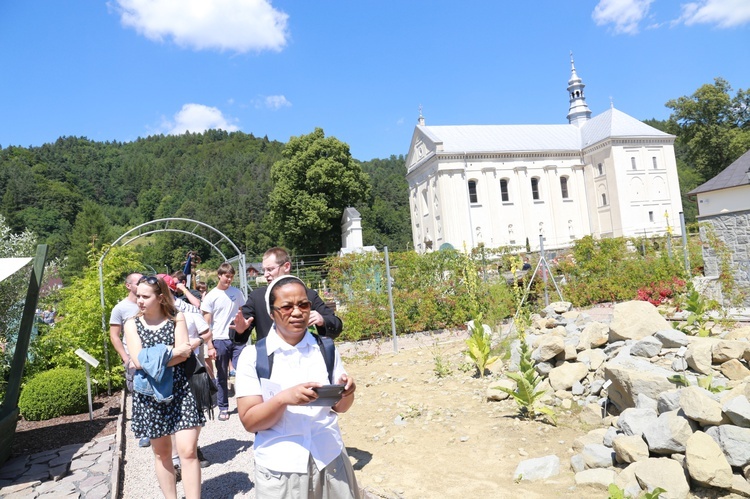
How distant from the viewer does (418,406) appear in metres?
6.64

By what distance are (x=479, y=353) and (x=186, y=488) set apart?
5061mm

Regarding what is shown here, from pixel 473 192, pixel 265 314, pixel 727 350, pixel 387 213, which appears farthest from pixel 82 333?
pixel 387 213

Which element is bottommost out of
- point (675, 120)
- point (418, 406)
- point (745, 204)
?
point (418, 406)

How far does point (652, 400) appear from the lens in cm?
468

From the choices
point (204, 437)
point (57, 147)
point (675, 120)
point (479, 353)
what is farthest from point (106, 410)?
point (57, 147)

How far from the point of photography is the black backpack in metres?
2.21

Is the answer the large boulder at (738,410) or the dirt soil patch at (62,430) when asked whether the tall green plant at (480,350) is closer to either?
the large boulder at (738,410)

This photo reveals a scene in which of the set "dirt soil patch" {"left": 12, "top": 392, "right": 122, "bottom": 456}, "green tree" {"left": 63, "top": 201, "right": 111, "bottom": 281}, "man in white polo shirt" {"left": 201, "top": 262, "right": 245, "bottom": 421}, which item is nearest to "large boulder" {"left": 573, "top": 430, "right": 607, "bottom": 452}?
"man in white polo shirt" {"left": 201, "top": 262, "right": 245, "bottom": 421}

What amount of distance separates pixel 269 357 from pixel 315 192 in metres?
38.2

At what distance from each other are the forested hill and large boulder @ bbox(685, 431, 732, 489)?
38.8 meters

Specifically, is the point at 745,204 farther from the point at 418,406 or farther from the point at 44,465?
the point at 44,465

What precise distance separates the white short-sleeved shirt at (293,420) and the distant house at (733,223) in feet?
32.4

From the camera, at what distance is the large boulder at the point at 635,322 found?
270 inches

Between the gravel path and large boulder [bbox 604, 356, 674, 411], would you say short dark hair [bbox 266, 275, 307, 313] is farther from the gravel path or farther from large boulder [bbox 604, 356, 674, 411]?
large boulder [bbox 604, 356, 674, 411]
